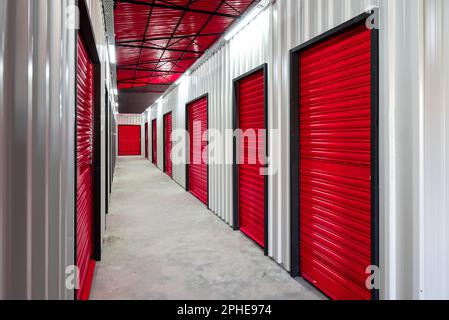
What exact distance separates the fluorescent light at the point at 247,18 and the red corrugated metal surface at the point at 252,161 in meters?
0.74

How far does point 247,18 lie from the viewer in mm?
4496

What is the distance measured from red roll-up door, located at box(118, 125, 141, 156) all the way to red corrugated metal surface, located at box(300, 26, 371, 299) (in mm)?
22926

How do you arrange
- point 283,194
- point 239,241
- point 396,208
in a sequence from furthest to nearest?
point 239,241
point 283,194
point 396,208

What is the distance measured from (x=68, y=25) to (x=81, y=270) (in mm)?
2030

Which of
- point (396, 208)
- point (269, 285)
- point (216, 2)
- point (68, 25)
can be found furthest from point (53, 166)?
point (216, 2)

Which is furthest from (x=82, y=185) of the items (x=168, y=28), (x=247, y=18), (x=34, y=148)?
(x=168, y=28)

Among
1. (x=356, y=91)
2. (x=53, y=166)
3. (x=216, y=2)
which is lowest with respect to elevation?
(x=53, y=166)

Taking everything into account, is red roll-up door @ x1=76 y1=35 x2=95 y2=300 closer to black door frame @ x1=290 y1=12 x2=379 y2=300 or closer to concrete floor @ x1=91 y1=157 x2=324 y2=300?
concrete floor @ x1=91 y1=157 x2=324 y2=300

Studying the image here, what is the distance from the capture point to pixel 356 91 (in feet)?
8.76

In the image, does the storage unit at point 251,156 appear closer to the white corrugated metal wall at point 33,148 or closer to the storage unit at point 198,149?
the storage unit at point 198,149

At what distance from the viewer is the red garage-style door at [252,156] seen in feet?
14.4

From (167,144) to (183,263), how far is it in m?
8.64

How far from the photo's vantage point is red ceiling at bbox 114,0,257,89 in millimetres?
6238
